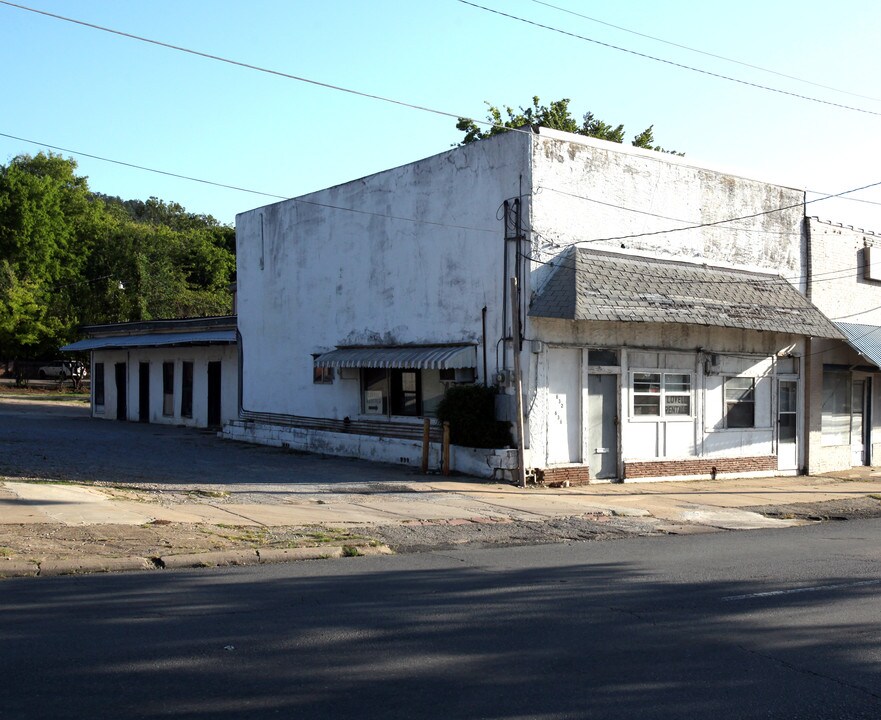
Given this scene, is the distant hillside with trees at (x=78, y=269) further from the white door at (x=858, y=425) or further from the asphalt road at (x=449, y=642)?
the asphalt road at (x=449, y=642)

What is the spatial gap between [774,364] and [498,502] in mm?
9439

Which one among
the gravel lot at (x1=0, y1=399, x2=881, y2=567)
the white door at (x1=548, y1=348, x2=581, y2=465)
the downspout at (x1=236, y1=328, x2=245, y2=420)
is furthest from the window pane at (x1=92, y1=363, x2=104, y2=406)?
the white door at (x1=548, y1=348, x2=581, y2=465)

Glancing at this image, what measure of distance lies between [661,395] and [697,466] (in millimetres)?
1877

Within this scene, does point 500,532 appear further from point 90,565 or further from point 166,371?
point 166,371

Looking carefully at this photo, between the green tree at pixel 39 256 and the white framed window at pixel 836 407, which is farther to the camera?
the green tree at pixel 39 256

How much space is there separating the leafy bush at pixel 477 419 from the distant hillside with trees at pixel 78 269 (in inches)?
1710

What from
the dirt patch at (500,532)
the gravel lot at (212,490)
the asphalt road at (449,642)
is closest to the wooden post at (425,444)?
the gravel lot at (212,490)

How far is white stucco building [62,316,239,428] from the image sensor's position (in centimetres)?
2923

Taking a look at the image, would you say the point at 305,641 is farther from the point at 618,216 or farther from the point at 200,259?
the point at 200,259

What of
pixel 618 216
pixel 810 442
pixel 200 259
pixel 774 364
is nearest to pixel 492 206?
pixel 618 216

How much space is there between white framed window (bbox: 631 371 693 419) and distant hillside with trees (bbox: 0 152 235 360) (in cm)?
4495

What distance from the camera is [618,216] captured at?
748 inches

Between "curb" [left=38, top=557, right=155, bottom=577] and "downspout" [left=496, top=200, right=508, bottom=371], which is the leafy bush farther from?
"curb" [left=38, top=557, right=155, bottom=577]

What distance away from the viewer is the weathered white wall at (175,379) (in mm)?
29156
